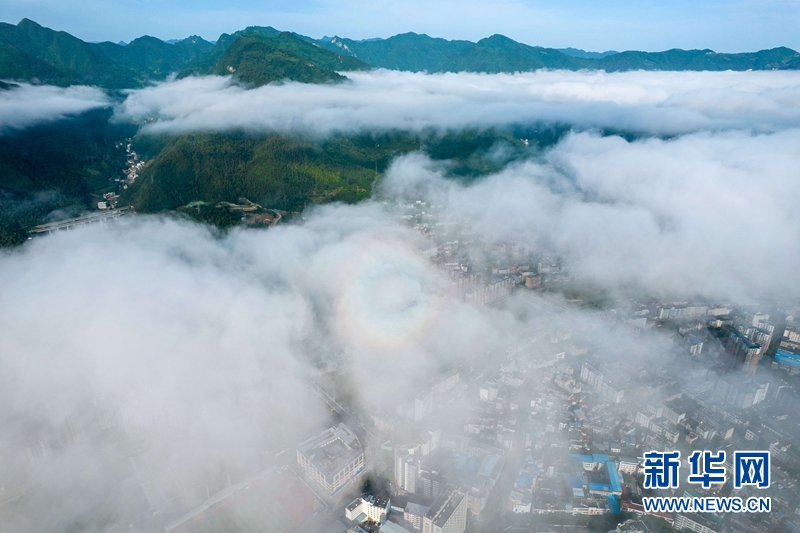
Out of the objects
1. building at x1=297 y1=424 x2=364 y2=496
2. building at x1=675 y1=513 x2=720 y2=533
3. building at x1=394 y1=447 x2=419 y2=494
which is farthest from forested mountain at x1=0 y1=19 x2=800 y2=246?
building at x1=675 y1=513 x2=720 y2=533

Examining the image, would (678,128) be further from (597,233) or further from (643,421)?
(643,421)

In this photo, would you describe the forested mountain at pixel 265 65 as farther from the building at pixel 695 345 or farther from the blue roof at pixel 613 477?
the blue roof at pixel 613 477

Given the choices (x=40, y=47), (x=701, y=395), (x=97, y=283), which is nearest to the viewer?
(x=97, y=283)

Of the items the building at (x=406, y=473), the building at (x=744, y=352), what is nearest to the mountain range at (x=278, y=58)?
the building at (x=406, y=473)

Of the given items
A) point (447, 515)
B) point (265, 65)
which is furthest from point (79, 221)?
point (265, 65)

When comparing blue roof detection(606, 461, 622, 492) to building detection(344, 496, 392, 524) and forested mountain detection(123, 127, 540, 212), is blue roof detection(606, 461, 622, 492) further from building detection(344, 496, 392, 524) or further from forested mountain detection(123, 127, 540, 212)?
forested mountain detection(123, 127, 540, 212)

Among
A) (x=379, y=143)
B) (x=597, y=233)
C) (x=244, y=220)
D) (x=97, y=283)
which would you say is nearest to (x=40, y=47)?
(x=379, y=143)
